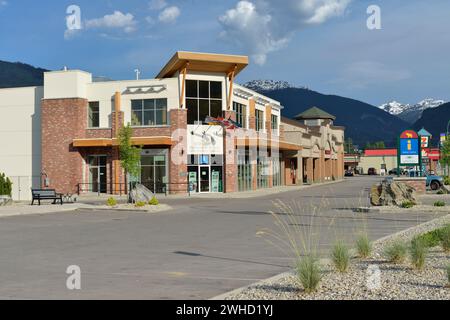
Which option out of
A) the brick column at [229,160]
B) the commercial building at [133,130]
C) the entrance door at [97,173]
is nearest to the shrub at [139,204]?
the commercial building at [133,130]

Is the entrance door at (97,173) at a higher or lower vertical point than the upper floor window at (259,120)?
lower

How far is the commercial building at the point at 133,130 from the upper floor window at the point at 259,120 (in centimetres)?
713

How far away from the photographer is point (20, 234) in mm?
17328

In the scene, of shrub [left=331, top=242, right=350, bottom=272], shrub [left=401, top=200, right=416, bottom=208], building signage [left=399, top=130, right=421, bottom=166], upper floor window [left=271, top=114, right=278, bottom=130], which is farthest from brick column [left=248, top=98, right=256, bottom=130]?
shrub [left=331, top=242, right=350, bottom=272]

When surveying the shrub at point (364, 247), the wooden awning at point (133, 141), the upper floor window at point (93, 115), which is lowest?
the shrub at point (364, 247)

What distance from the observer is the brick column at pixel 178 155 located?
143 feet

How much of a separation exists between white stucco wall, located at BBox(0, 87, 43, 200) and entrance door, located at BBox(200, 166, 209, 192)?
13538 millimetres

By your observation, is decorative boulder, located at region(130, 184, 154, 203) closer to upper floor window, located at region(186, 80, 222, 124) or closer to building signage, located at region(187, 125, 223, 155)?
building signage, located at region(187, 125, 223, 155)

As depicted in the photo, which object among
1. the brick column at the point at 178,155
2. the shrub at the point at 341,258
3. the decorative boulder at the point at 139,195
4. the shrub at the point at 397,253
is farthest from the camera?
the brick column at the point at 178,155

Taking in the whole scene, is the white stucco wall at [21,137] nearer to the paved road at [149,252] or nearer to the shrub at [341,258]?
the paved road at [149,252]

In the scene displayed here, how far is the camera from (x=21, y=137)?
48156mm
